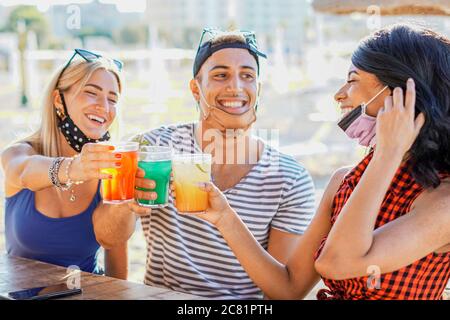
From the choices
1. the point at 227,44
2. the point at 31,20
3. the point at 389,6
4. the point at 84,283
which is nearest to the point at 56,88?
the point at 227,44

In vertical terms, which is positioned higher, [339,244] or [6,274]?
[339,244]

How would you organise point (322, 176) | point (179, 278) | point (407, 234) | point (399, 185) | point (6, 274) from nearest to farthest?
point (407, 234)
point (399, 185)
point (6, 274)
point (179, 278)
point (322, 176)

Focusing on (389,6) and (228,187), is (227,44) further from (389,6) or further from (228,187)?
(389,6)

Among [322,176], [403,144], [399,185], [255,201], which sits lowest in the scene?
[322,176]

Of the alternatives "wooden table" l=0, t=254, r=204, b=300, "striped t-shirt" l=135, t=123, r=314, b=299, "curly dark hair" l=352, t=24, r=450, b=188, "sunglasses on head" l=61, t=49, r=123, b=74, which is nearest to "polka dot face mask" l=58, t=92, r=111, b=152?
"sunglasses on head" l=61, t=49, r=123, b=74

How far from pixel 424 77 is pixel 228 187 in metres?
1.18

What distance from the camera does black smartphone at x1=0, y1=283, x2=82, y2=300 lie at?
2.19 meters

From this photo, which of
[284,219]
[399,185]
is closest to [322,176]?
[284,219]

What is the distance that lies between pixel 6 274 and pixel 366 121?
1.57 meters

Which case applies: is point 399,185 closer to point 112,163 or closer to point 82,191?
point 112,163

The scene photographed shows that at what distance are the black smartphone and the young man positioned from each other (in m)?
0.82

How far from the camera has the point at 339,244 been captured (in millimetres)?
2195

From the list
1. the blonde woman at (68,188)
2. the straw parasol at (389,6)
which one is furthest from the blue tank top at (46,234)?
the straw parasol at (389,6)

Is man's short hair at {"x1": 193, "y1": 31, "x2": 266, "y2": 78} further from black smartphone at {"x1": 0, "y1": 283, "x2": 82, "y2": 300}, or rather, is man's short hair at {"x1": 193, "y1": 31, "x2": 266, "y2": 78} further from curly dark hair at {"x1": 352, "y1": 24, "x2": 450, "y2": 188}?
black smartphone at {"x1": 0, "y1": 283, "x2": 82, "y2": 300}
